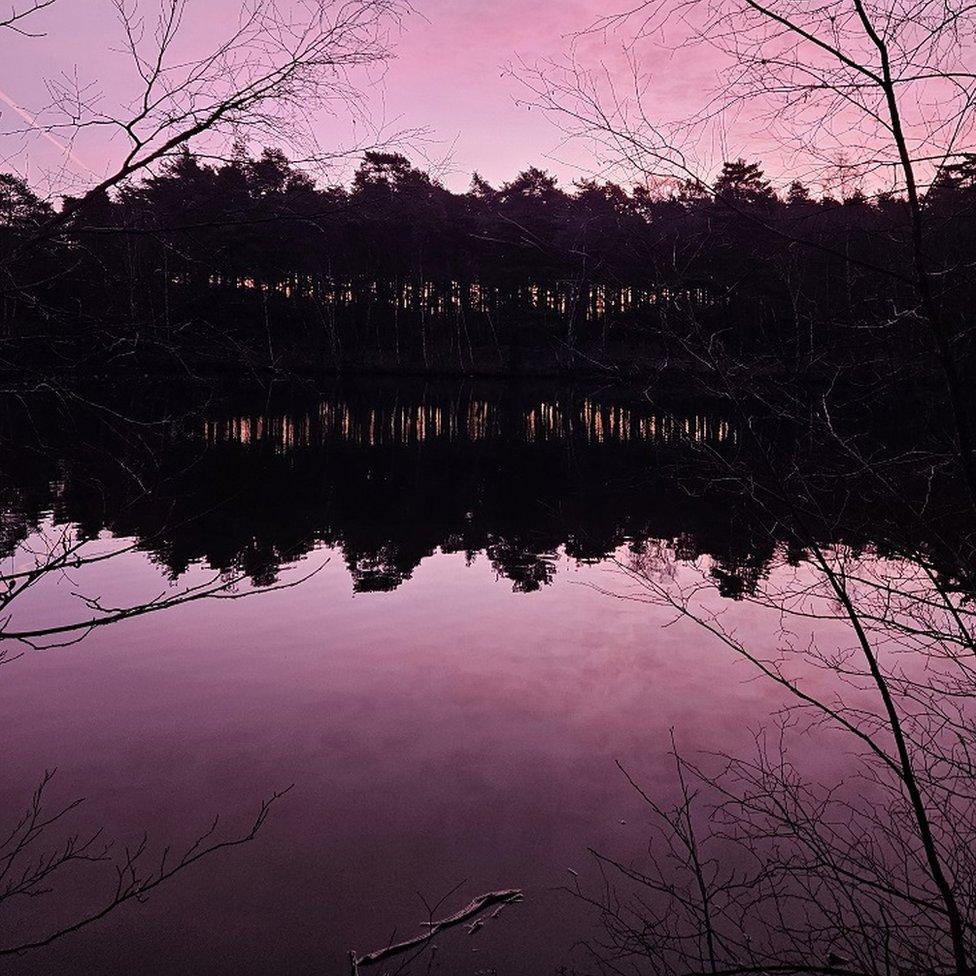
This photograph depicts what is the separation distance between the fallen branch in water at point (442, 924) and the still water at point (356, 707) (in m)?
0.07

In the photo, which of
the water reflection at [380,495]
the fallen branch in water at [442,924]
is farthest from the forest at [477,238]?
the fallen branch in water at [442,924]

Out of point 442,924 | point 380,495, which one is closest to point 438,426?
point 380,495

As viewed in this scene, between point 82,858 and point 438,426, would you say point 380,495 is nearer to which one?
point 82,858

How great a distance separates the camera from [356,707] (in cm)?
707

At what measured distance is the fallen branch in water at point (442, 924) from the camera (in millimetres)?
4039

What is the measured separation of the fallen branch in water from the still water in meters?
0.07

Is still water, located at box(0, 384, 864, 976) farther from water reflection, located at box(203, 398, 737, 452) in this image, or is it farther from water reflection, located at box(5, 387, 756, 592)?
water reflection, located at box(203, 398, 737, 452)

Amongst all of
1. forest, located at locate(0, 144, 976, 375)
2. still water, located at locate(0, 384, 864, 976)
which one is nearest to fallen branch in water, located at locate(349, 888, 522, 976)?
still water, located at locate(0, 384, 864, 976)

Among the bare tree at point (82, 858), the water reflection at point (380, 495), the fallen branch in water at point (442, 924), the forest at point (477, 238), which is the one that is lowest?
the fallen branch in water at point (442, 924)

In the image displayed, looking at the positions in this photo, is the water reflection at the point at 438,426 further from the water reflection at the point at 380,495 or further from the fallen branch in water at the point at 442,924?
the fallen branch in water at the point at 442,924

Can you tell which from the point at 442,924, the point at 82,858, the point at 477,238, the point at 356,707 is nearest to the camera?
the point at 477,238

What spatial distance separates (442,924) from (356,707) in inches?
115

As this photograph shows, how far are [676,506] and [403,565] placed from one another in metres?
7.16

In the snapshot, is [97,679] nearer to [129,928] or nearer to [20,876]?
[20,876]
